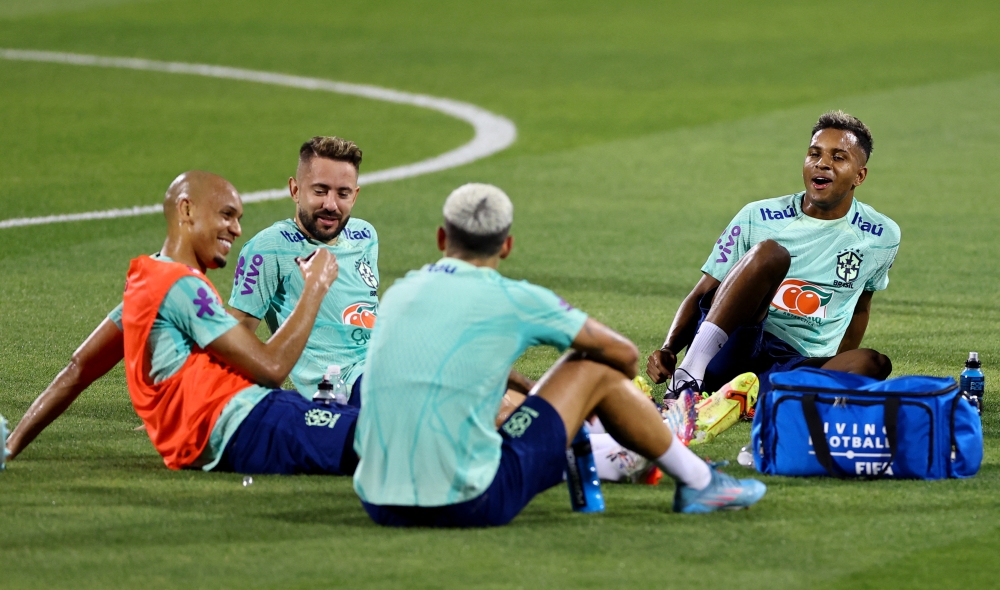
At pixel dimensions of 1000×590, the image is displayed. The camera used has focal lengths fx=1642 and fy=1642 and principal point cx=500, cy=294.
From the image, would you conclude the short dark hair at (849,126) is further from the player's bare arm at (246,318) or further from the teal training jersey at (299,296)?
the player's bare arm at (246,318)

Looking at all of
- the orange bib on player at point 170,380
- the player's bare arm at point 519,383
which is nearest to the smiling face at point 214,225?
the orange bib on player at point 170,380

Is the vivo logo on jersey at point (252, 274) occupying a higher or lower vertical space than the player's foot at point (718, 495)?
higher

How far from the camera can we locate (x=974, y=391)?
8.11 meters

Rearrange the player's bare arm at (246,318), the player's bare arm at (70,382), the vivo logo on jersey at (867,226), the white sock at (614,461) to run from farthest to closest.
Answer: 1. the vivo logo on jersey at (867,226)
2. the player's bare arm at (246,318)
3. the player's bare arm at (70,382)
4. the white sock at (614,461)

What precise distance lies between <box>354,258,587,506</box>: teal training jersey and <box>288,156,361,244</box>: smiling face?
81.5 inches

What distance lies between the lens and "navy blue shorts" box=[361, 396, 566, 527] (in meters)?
5.69

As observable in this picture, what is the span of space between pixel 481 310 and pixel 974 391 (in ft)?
11.6

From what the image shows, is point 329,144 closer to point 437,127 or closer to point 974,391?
A: point 974,391

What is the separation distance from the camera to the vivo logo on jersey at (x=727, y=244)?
27.5 feet

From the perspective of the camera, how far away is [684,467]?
599cm

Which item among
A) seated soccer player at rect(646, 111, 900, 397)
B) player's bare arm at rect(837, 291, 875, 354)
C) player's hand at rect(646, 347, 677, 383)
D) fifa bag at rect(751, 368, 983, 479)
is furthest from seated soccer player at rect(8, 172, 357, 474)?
player's bare arm at rect(837, 291, 875, 354)

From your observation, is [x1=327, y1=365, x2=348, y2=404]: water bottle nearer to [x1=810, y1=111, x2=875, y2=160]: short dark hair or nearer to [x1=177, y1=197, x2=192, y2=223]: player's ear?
[x1=177, y1=197, x2=192, y2=223]: player's ear

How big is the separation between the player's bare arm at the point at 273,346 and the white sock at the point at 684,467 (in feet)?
5.04

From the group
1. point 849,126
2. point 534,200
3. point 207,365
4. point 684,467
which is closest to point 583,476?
point 684,467
